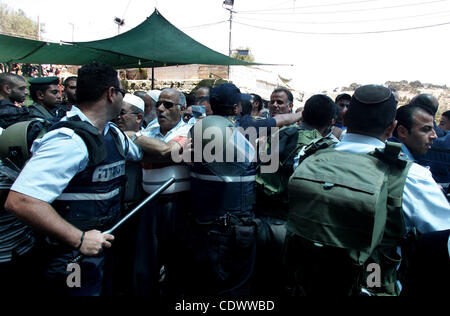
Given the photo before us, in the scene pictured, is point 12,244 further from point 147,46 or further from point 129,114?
point 147,46

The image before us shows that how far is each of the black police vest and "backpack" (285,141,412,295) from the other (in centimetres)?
113

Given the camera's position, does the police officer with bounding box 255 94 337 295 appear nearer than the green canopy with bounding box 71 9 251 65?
Yes

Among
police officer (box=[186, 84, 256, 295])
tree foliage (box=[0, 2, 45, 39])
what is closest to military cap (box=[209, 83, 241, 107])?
police officer (box=[186, 84, 256, 295])

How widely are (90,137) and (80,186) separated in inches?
11.5

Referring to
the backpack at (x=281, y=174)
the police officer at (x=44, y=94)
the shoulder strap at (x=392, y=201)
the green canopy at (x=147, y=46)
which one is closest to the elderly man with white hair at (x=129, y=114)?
the backpack at (x=281, y=174)

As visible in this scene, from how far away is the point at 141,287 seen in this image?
243 centimetres

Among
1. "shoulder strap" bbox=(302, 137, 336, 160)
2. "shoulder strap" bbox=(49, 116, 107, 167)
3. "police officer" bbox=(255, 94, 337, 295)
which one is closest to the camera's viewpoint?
"shoulder strap" bbox=(49, 116, 107, 167)

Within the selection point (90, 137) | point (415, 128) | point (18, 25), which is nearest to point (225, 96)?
point (90, 137)

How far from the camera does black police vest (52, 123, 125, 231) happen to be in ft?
5.48

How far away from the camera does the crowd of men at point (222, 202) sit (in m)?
1.34

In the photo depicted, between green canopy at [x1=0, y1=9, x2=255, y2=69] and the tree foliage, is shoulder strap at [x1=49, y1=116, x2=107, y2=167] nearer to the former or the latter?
Answer: green canopy at [x1=0, y1=9, x2=255, y2=69]

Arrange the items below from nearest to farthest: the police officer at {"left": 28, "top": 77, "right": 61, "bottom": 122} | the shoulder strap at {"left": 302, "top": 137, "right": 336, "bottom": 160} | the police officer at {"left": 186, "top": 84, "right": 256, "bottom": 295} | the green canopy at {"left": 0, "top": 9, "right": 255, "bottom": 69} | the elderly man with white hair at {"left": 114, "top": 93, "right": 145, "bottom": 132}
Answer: the shoulder strap at {"left": 302, "top": 137, "right": 336, "bottom": 160} → the police officer at {"left": 186, "top": 84, "right": 256, "bottom": 295} → the elderly man with white hair at {"left": 114, "top": 93, "right": 145, "bottom": 132} → the police officer at {"left": 28, "top": 77, "right": 61, "bottom": 122} → the green canopy at {"left": 0, "top": 9, "right": 255, "bottom": 69}

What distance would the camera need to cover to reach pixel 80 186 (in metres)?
1.68
